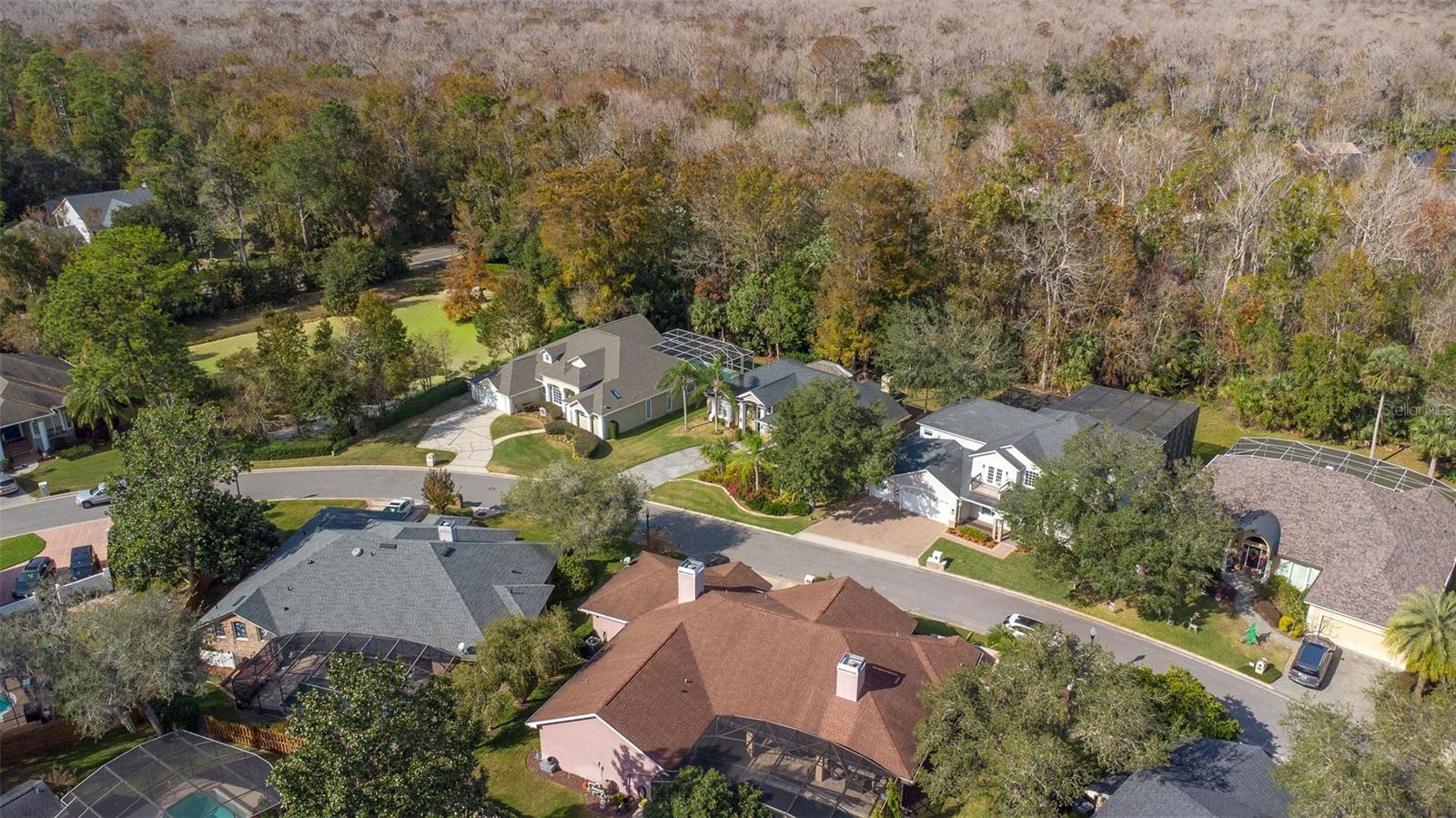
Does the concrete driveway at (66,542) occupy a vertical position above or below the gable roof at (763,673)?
below

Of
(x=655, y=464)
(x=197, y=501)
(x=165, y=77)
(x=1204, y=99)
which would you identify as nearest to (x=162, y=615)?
(x=197, y=501)

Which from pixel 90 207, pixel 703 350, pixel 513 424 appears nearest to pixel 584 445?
pixel 513 424

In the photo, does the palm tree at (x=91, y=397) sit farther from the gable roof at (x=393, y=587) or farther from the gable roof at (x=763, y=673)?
the gable roof at (x=763, y=673)

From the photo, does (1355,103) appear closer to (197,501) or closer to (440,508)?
(440,508)

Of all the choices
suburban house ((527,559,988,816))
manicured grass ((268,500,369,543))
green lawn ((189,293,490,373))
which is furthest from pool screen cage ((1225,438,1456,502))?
green lawn ((189,293,490,373))

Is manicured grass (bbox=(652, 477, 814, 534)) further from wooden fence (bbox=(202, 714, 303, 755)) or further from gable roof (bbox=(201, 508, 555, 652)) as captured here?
wooden fence (bbox=(202, 714, 303, 755))

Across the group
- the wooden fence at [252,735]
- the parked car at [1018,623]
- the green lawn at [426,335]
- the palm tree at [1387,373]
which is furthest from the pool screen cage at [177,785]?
the palm tree at [1387,373]

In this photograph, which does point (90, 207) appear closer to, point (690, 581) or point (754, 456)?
point (754, 456)
